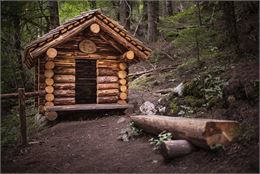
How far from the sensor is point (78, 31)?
13094mm

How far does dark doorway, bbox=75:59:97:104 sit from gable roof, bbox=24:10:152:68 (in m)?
1.45

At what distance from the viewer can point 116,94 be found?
14.5 metres

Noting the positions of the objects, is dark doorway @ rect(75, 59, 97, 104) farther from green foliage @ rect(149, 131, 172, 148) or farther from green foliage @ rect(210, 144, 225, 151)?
green foliage @ rect(210, 144, 225, 151)

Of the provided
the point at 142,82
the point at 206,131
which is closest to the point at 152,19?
the point at 142,82

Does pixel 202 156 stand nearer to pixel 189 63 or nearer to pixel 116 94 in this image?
pixel 116 94

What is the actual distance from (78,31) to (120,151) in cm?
570

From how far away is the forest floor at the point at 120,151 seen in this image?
7.03 metres

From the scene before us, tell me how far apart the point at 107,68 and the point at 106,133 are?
12.4 feet

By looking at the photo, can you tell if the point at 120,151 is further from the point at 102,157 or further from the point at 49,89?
the point at 49,89

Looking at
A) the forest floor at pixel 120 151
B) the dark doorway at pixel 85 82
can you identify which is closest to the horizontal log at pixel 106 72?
the dark doorway at pixel 85 82

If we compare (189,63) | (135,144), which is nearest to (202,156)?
(135,144)

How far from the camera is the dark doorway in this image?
1408 centimetres

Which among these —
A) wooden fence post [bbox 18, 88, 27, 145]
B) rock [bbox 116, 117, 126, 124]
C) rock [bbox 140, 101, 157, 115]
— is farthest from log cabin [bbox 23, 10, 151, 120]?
wooden fence post [bbox 18, 88, 27, 145]

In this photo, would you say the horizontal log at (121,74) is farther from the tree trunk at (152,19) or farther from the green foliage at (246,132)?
the tree trunk at (152,19)
